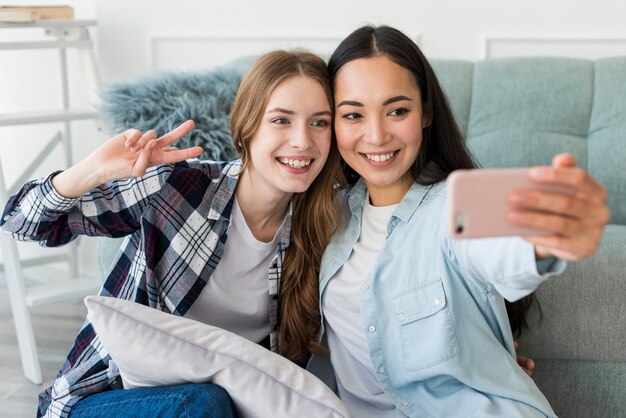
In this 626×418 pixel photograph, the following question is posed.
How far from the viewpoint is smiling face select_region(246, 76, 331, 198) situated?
152 cm

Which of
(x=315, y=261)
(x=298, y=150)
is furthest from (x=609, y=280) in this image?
(x=298, y=150)

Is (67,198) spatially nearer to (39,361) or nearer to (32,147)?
(39,361)

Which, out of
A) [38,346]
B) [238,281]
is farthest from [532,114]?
[38,346]

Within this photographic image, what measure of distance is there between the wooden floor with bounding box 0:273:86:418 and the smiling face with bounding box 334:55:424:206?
4.08 feet

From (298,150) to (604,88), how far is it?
1.14 meters

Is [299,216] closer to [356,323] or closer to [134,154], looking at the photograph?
[356,323]

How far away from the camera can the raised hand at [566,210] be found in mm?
892

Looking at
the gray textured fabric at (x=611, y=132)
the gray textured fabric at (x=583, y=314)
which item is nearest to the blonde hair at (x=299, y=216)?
the gray textured fabric at (x=583, y=314)

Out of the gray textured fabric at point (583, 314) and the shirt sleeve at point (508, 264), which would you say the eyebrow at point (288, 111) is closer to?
the shirt sleeve at point (508, 264)

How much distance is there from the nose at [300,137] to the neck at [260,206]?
122 mm

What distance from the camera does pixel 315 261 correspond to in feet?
5.38

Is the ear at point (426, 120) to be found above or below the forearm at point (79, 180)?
above

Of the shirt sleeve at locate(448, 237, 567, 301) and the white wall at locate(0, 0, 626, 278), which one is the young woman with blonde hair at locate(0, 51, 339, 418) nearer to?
the shirt sleeve at locate(448, 237, 567, 301)

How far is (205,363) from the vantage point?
1364 mm
